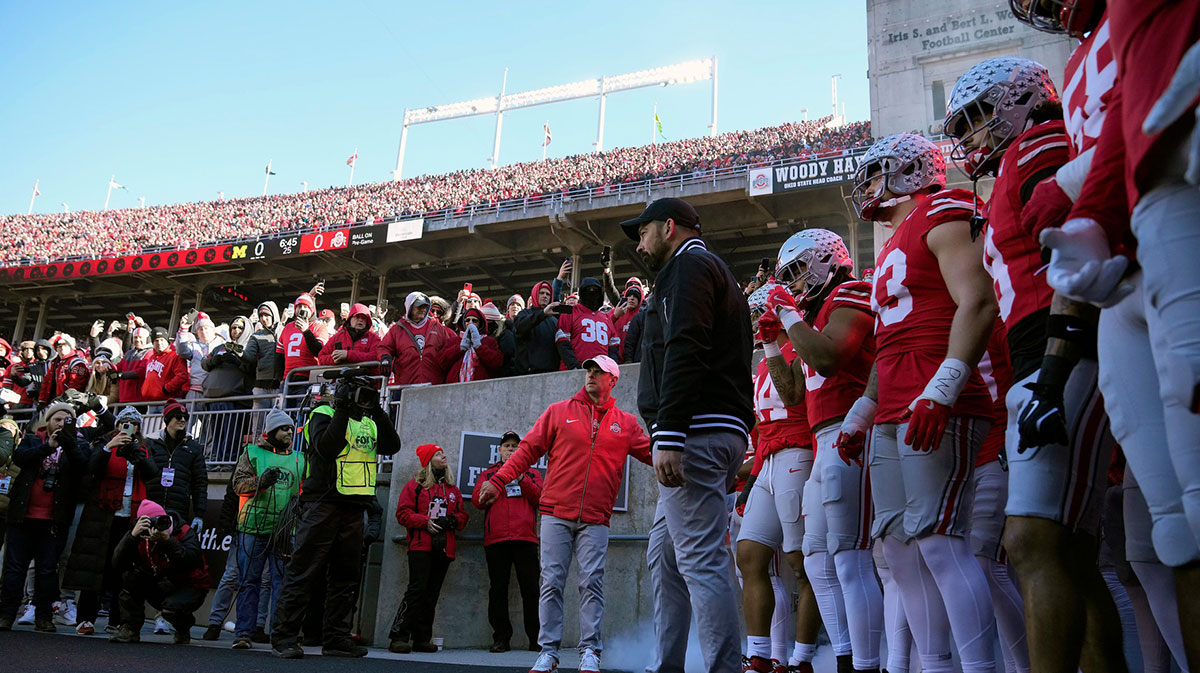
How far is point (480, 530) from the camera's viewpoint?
27.5 feet

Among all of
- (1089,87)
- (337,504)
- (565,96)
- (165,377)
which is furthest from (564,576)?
(565,96)

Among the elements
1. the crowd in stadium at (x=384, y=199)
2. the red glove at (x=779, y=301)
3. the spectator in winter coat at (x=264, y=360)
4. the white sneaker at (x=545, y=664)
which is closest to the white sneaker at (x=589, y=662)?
the white sneaker at (x=545, y=664)

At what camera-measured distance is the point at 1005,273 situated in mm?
2678

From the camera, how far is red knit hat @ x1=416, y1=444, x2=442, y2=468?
8.34 meters

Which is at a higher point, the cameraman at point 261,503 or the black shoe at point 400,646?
the cameraman at point 261,503

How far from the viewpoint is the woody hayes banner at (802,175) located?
69.3 feet

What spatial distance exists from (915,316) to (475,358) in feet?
22.5

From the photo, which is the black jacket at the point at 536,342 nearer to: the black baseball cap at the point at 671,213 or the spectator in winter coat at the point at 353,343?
the spectator in winter coat at the point at 353,343

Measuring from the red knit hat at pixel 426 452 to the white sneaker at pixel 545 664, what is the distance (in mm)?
3577

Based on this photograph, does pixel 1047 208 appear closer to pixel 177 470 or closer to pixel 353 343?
pixel 177 470

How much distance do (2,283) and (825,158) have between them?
98.1 feet

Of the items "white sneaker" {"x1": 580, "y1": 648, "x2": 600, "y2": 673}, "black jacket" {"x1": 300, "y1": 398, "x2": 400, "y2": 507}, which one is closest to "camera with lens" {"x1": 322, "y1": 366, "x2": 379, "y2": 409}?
"black jacket" {"x1": 300, "y1": 398, "x2": 400, "y2": 507}

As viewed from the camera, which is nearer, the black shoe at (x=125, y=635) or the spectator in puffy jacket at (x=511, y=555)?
the black shoe at (x=125, y=635)

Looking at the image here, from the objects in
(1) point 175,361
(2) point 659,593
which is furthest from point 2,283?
(2) point 659,593
